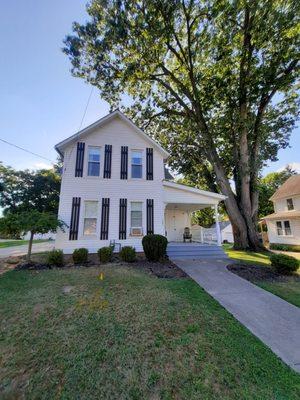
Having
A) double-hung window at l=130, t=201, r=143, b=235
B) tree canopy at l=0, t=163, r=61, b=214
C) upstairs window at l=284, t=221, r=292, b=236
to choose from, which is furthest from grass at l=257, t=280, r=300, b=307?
tree canopy at l=0, t=163, r=61, b=214

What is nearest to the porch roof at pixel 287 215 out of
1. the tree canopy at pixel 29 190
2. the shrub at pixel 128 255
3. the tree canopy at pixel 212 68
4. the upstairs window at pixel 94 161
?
the tree canopy at pixel 212 68

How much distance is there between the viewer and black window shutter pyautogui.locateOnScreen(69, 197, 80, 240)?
1083 centimetres

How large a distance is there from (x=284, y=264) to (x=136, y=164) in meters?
8.85

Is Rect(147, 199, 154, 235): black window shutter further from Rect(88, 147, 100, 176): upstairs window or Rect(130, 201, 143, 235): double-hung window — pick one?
Rect(88, 147, 100, 176): upstairs window

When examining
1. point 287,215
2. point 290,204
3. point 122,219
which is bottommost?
point 122,219

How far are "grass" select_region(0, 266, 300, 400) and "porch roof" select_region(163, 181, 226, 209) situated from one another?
7.58 m

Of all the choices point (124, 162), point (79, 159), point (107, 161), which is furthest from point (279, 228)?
point (79, 159)

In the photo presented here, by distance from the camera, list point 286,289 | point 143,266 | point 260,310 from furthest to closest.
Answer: point 143,266 < point 286,289 < point 260,310

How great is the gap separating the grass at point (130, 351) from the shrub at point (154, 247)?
4.18 metres

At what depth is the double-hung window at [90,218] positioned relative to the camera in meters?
11.1

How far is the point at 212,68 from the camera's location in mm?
15102

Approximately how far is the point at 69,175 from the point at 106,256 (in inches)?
198

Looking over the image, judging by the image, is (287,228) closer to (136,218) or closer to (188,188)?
(188,188)


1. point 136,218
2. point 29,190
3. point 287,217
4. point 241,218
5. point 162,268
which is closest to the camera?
point 162,268
